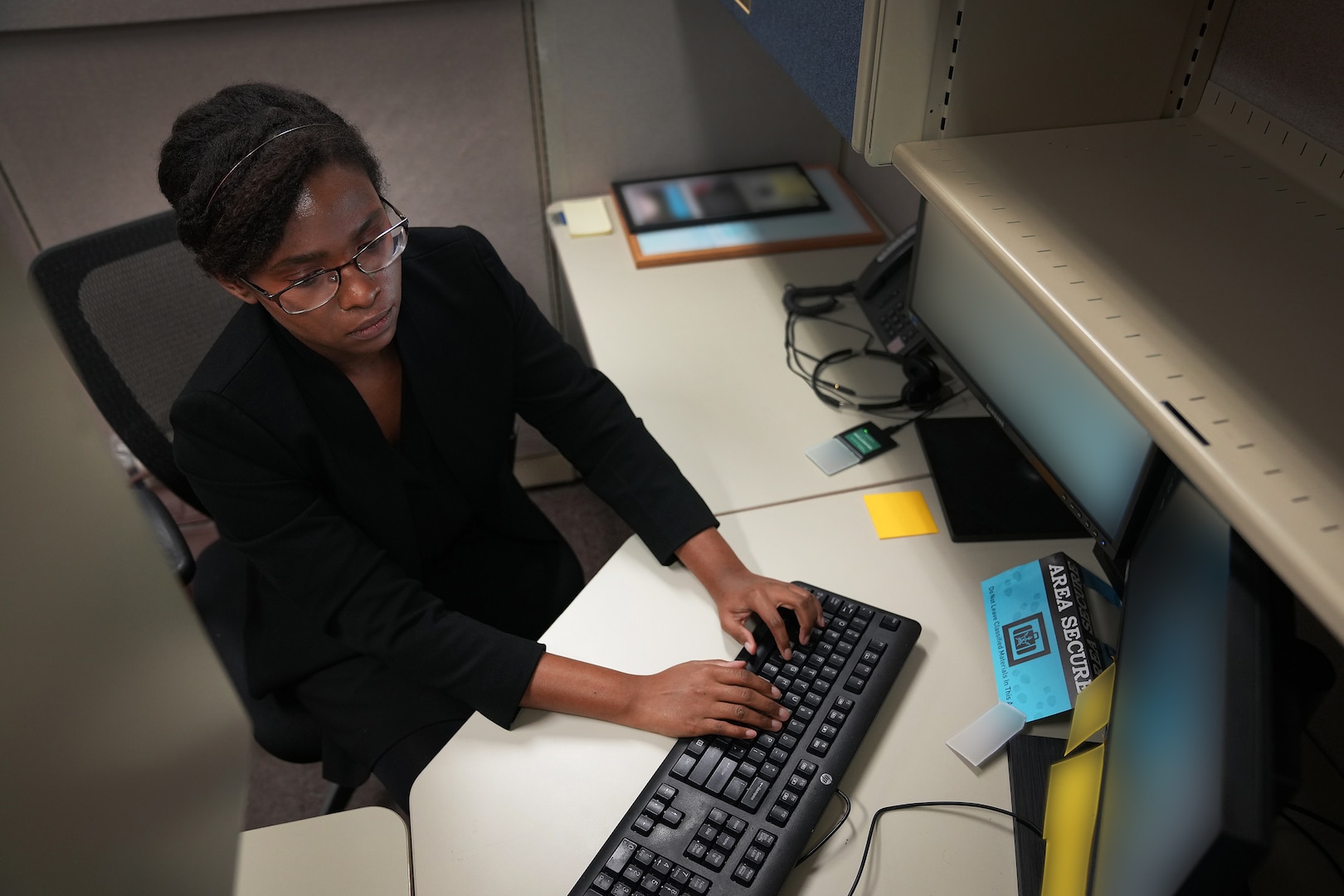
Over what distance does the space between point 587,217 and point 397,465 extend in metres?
0.80

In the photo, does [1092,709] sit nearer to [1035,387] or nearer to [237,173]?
[1035,387]

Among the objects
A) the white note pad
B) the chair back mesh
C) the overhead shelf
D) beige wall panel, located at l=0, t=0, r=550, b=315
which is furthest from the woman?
beige wall panel, located at l=0, t=0, r=550, b=315

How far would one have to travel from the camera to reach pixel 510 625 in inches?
48.5

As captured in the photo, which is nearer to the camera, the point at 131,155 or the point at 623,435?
the point at 623,435

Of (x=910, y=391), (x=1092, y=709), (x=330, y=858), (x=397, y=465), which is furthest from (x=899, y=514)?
(x=330, y=858)

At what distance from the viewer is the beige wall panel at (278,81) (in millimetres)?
1479

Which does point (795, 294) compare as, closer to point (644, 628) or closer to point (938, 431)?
point (938, 431)

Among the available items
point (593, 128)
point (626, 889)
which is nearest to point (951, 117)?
point (626, 889)

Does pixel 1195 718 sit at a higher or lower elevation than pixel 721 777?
higher

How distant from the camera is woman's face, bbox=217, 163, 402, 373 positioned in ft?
2.91

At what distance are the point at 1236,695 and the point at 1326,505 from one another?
0.12 meters

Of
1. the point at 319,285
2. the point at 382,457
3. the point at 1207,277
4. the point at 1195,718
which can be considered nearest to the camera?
the point at 1195,718

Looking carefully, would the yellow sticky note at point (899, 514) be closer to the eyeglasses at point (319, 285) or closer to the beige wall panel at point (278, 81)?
the eyeglasses at point (319, 285)

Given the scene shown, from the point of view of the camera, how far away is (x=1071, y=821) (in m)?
0.76
